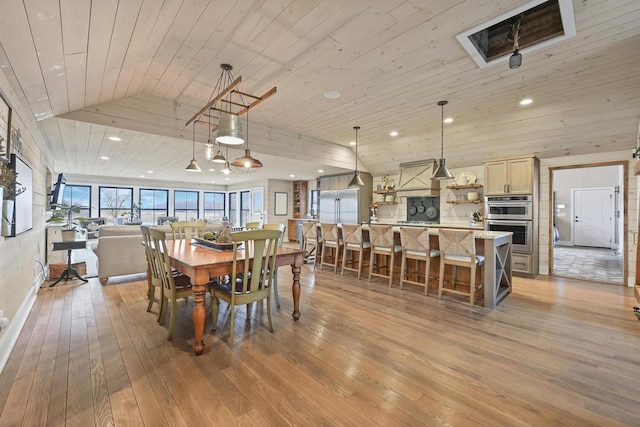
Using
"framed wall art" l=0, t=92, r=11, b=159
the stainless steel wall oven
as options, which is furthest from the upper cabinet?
"framed wall art" l=0, t=92, r=11, b=159

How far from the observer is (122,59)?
249 centimetres

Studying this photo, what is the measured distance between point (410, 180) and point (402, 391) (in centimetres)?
515

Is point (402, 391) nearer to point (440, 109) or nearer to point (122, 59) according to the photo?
point (122, 59)

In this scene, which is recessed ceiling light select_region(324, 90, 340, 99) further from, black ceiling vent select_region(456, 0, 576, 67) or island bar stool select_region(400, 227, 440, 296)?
island bar stool select_region(400, 227, 440, 296)

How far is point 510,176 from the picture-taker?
503 cm

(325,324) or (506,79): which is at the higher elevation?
(506,79)

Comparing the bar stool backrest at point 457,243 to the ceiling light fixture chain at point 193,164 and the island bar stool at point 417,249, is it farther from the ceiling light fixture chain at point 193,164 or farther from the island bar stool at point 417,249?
the ceiling light fixture chain at point 193,164

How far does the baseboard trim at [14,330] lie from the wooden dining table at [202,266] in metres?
1.24

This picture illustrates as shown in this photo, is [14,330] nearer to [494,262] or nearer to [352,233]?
[352,233]

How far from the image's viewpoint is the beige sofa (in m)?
4.23

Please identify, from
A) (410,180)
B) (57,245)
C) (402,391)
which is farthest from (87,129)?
(410,180)

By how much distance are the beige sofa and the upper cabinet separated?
615cm

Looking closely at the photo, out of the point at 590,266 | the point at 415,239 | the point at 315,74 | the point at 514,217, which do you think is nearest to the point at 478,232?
the point at 415,239

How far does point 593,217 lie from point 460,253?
28.2 ft
